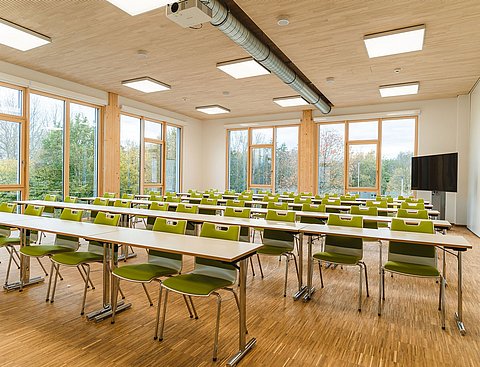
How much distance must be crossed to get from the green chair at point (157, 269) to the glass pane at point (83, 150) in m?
6.47

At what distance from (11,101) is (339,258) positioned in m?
8.00

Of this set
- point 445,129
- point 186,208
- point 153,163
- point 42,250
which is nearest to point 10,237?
point 42,250

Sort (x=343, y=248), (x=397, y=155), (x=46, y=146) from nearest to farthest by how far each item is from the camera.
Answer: (x=343, y=248) → (x=46, y=146) → (x=397, y=155)

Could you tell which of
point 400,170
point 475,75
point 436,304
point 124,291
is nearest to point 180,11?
point 124,291

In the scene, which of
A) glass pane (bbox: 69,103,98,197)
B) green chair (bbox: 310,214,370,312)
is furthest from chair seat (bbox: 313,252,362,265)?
glass pane (bbox: 69,103,98,197)

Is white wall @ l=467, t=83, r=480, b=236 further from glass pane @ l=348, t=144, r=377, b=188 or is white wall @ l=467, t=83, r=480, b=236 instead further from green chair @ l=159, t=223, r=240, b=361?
green chair @ l=159, t=223, r=240, b=361

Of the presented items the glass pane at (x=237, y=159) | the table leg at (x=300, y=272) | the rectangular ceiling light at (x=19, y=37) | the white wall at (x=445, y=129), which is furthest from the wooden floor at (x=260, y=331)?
the glass pane at (x=237, y=159)

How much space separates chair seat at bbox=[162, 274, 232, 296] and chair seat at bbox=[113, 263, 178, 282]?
0.24 metres

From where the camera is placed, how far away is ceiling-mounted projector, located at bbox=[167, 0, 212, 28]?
12.7ft

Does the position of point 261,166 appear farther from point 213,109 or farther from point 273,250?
point 273,250

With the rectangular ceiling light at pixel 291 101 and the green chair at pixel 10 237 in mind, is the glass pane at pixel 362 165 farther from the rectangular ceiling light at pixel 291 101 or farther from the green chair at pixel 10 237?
the green chair at pixel 10 237

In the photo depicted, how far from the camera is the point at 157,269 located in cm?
326

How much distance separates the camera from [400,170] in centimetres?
1062

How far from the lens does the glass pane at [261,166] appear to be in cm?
1251
